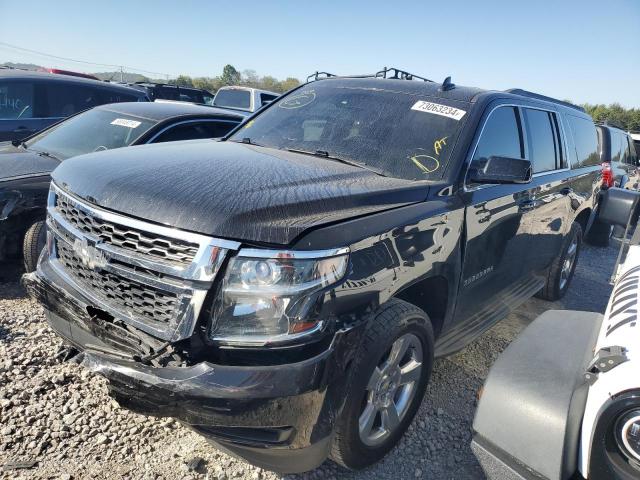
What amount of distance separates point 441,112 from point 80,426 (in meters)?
2.84

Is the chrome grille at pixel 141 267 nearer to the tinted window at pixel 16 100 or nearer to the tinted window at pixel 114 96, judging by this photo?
the tinted window at pixel 16 100

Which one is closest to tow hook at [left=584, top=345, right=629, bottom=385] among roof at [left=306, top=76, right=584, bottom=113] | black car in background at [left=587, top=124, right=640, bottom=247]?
roof at [left=306, top=76, right=584, bottom=113]

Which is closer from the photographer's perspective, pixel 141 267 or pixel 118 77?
pixel 141 267

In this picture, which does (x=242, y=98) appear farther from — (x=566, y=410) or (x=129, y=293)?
(x=566, y=410)

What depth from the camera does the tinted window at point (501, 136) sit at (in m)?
3.08

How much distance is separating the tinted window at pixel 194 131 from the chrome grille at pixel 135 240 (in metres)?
2.76

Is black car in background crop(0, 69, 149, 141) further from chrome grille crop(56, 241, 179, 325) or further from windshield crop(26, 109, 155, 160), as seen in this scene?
chrome grille crop(56, 241, 179, 325)

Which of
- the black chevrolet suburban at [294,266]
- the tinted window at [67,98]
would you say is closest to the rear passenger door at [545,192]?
the black chevrolet suburban at [294,266]

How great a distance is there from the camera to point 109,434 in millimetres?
2594

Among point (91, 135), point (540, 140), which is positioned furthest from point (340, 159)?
point (91, 135)

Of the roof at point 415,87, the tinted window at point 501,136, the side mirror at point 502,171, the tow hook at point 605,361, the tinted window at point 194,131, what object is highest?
the roof at point 415,87

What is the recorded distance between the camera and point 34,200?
3945 millimetres

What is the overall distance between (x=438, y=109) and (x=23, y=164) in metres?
3.60

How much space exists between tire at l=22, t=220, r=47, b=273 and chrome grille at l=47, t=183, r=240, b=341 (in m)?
1.66
